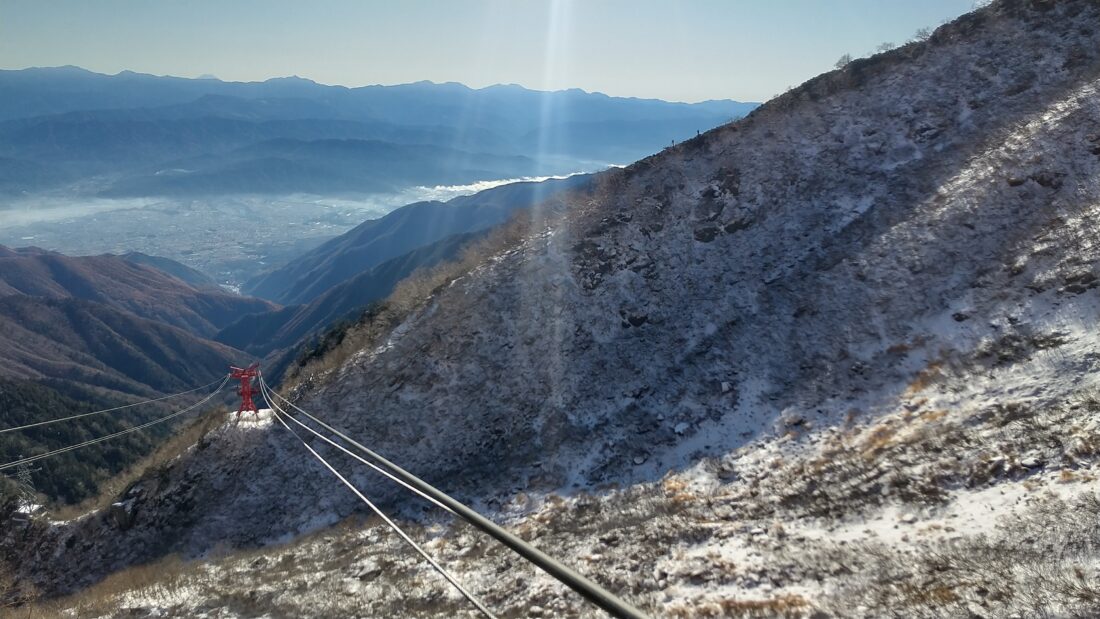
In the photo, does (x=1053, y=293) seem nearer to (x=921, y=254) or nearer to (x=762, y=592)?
(x=921, y=254)

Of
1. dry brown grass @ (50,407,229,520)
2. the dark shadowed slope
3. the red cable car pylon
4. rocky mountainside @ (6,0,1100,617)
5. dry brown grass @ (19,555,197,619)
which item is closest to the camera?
rocky mountainside @ (6,0,1100,617)

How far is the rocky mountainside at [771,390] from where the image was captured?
10359 millimetres

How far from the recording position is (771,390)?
17.6 meters

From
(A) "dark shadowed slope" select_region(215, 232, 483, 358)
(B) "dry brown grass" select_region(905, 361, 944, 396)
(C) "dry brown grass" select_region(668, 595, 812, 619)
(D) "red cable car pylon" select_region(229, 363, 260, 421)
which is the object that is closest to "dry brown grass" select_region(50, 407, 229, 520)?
(D) "red cable car pylon" select_region(229, 363, 260, 421)

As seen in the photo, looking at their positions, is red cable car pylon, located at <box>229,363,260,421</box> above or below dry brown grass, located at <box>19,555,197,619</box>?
above

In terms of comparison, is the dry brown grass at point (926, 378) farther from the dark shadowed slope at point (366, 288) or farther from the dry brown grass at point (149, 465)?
the dark shadowed slope at point (366, 288)

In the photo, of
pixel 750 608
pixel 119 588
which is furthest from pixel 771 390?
pixel 119 588

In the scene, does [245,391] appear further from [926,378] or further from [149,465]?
[926,378]

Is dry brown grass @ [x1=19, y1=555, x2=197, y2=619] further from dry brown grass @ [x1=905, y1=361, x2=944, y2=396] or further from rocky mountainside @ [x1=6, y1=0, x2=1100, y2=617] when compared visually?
dry brown grass @ [x1=905, y1=361, x2=944, y2=396]

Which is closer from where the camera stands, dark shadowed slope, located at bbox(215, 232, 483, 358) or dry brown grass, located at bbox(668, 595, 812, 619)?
dry brown grass, located at bbox(668, 595, 812, 619)

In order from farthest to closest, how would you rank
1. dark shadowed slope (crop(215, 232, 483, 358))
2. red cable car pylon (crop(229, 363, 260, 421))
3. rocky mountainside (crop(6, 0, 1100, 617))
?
dark shadowed slope (crop(215, 232, 483, 358)) → red cable car pylon (crop(229, 363, 260, 421)) → rocky mountainside (crop(6, 0, 1100, 617))

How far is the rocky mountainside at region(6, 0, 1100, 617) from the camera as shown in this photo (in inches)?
408

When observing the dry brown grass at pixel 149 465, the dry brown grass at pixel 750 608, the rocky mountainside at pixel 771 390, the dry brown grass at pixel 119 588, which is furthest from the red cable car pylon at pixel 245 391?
the dry brown grass at pixel 750 608

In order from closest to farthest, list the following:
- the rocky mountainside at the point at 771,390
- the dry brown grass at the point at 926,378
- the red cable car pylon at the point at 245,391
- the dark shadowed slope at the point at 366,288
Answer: the rocky mountainside at the point at 771,390
the dry brown grass at the point at 926,378
the red cable car pylon at the point at 245,391
the dark shadowed slope at the point at 366,288
